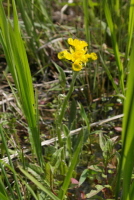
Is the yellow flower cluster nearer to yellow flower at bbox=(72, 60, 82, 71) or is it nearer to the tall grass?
yellow flower at bbox=(72, 60, 82, 71)

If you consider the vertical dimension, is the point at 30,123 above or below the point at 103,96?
above

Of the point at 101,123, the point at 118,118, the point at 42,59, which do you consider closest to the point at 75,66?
the point at 101,123

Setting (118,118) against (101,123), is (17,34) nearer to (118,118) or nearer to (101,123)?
(101,123)

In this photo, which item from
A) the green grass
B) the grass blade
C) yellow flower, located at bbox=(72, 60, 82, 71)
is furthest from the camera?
yellow flower, located at bbox=(72, 60, 82, 71)

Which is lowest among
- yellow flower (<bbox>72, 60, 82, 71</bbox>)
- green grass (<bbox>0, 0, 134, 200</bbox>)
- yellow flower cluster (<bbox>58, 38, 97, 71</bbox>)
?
green grass (<bbox>0, 0, 134, 200</bbox>)

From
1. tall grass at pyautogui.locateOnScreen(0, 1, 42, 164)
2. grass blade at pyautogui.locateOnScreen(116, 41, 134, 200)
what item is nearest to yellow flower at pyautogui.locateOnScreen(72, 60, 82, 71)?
tall grass at pyautogui.locateOnScreen(0, 1, 42, 164)

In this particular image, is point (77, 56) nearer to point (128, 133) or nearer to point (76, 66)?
point (76, 66)

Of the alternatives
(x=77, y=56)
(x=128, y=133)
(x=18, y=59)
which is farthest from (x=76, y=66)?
(x=128, y=133)

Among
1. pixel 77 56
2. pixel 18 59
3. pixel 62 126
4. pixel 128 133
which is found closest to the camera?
pixel 128 133
